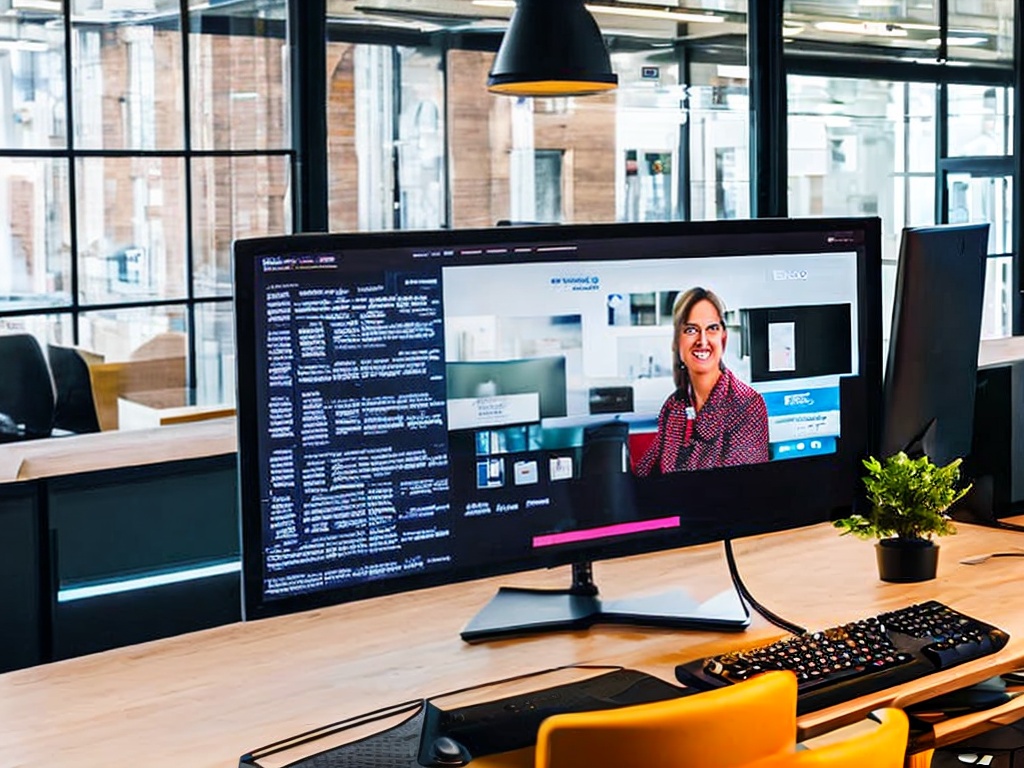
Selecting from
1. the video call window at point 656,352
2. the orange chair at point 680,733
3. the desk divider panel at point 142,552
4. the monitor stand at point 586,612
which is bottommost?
the desk divider panel at point 142,552

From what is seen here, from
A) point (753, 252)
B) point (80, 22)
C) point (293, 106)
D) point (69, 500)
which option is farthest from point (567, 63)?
point (753, 252)

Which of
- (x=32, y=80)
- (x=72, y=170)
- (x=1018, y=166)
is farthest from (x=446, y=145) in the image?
(x=1018, y=166)

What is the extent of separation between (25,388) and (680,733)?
340cm

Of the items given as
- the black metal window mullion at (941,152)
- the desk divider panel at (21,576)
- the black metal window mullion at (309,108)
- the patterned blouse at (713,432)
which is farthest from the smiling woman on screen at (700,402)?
the black metal window mullion at (941,152)

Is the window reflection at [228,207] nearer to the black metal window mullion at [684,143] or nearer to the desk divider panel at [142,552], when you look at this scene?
the desk divider panel at [142,552]

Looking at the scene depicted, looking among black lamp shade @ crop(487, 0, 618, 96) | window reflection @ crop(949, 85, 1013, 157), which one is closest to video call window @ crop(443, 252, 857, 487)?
black lamp shade @ crop(487, 0, 618, 96)

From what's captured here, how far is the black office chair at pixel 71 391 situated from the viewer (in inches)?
175

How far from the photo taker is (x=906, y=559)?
7.27 ft

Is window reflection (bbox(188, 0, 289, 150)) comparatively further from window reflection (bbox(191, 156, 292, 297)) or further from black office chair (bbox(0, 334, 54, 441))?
black office chair (bbox(0, 334, 54, 441))

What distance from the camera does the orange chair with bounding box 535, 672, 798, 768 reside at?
1.30m

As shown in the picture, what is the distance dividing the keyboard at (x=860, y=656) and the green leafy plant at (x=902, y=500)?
0.78ft

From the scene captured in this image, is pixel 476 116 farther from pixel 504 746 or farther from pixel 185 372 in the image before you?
pixel 504 746

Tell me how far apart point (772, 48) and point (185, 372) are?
2.84 m

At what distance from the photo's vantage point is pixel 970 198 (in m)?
7.17
